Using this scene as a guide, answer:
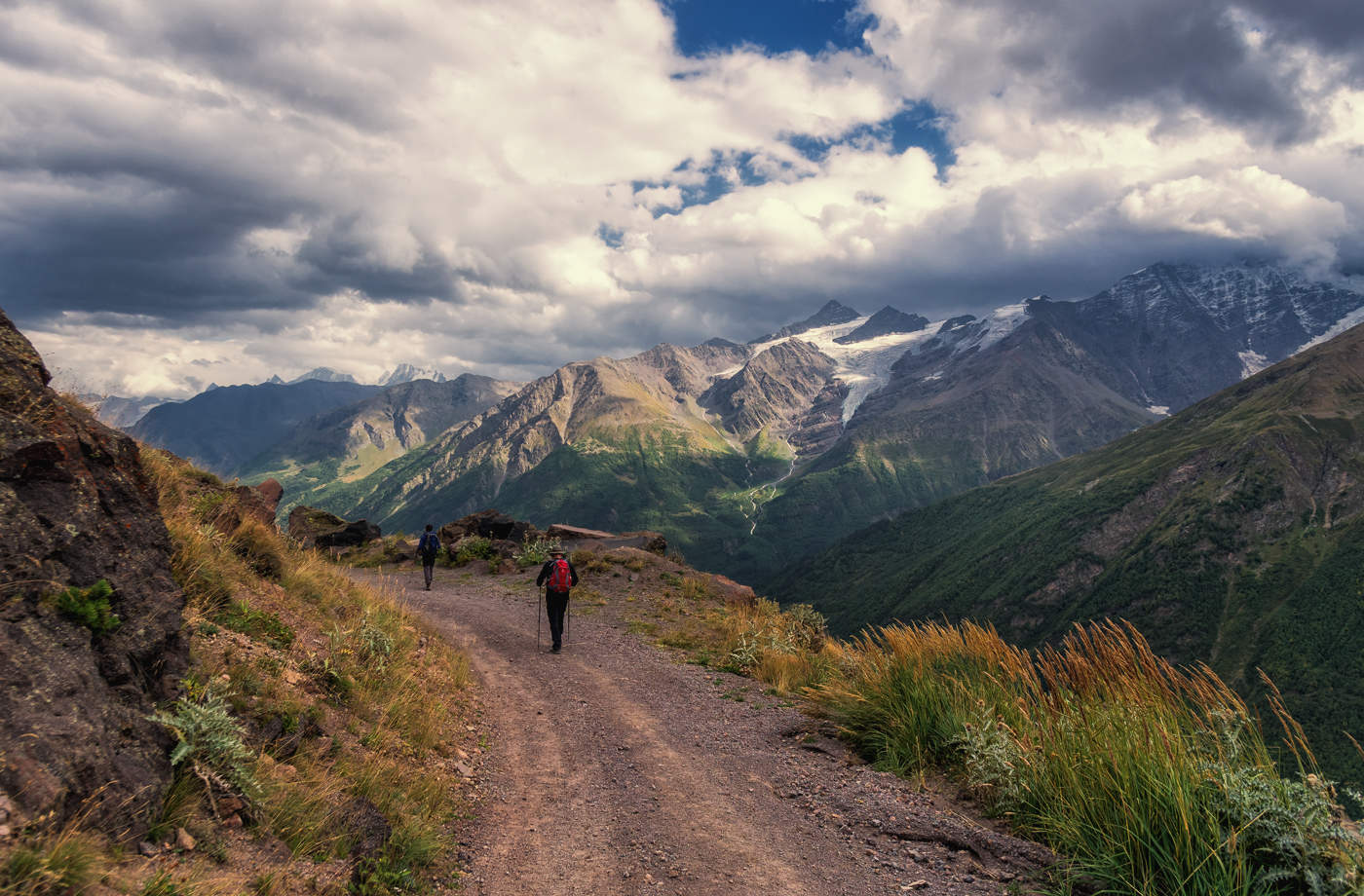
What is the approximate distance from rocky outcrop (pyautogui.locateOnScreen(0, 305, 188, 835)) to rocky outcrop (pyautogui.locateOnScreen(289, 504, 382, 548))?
30366 mm

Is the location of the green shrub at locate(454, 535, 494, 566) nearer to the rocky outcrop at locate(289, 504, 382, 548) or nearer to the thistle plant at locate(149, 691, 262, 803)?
the rocky outcrop at locate(289, 504, 382, 548)

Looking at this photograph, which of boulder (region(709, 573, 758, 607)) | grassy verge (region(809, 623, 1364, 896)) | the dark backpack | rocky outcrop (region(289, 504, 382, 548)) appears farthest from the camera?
rocky outcrop (region(289, 504, 382, 548))

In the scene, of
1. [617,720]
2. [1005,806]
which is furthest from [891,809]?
[617,720]

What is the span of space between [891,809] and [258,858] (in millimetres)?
6592

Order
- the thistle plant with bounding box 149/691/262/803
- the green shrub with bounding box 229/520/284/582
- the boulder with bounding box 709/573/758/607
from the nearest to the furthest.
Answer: the thistle plant with bounding box 149/691/262/803
the green shrub with bounding box 229/520/284/582
the boulder with bounding box 709/573/758/607

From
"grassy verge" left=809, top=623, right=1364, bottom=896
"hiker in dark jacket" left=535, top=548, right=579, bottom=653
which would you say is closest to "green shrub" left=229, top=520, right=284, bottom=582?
"hiker in dark jacket" left=535, top=548, right=579, bottom=653

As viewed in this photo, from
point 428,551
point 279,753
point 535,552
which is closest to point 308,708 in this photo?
point 279,753

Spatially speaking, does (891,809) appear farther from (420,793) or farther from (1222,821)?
(420,793)

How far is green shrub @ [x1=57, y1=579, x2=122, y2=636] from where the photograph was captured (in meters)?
5.20

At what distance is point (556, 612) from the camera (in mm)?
17344

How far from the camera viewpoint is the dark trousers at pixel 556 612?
1722cm

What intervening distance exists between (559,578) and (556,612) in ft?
3.14

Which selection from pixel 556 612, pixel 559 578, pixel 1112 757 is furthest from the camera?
pixel 559 578

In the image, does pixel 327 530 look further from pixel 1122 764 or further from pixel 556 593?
pixel 1122 764
